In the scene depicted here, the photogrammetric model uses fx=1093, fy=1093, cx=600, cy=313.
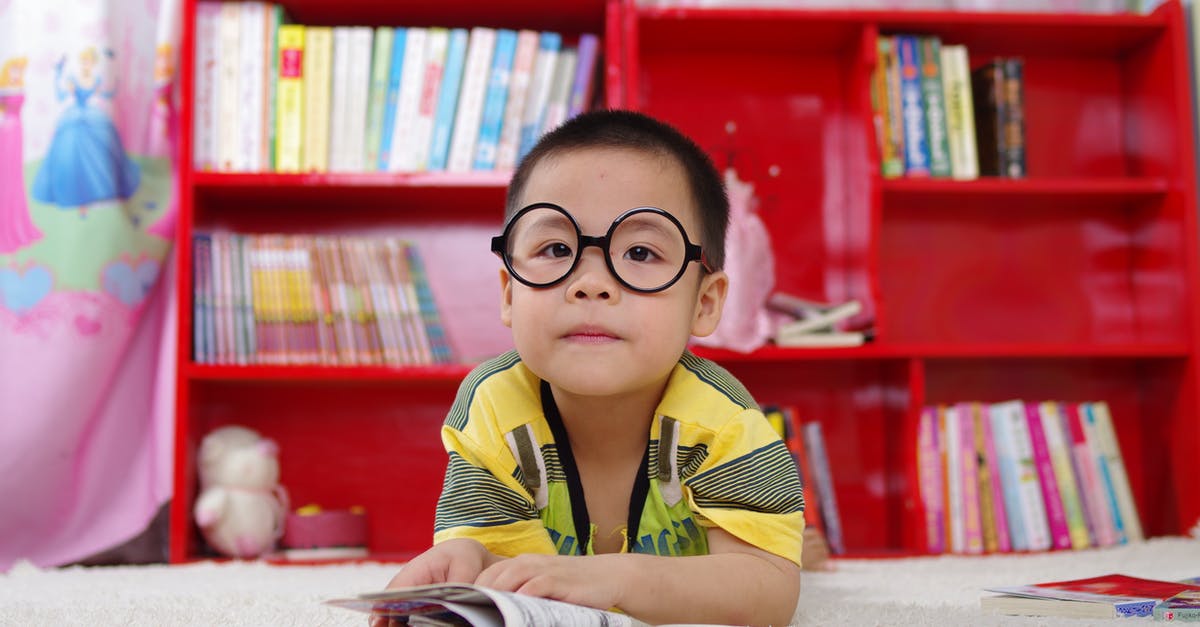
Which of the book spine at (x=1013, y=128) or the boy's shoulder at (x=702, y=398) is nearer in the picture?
the boy's shoulder at (x=702, y=398)

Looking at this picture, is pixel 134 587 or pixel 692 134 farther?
pixel 692 134

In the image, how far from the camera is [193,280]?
6.93 feet

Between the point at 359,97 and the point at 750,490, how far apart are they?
1384 mm

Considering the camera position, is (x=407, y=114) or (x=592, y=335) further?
(x=407, y=114)

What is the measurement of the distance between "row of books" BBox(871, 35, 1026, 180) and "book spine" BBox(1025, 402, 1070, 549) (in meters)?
0.49

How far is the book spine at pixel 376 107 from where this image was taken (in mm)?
2141

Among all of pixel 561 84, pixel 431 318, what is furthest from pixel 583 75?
pixel 431 318

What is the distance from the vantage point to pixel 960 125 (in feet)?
7.27

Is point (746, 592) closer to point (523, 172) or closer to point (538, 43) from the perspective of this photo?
point (523, 172)

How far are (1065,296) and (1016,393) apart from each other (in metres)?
0.25

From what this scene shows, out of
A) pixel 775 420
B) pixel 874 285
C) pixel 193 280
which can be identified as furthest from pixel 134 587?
pixel 874 285

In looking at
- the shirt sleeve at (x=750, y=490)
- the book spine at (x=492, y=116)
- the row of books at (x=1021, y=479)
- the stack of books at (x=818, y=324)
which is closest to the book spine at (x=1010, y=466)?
the row of books at (x=1021, y=479)

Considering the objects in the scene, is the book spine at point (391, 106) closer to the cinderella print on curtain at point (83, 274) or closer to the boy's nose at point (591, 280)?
the cinderella print on curtain at point (83, 274)

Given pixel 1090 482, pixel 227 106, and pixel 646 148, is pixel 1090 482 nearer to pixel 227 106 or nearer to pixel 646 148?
pixel 646 148
